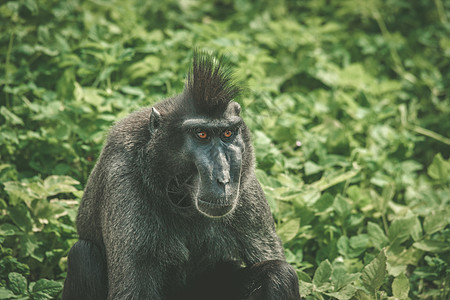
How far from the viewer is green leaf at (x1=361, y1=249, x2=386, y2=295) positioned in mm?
4316

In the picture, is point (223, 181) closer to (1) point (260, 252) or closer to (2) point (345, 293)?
(1) point (260, 252)

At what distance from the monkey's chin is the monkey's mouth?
21 centimetres

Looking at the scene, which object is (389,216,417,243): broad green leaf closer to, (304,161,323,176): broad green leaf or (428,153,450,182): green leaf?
(304,161,323,176): broad green leaf

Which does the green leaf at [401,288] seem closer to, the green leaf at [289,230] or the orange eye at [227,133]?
the green leaf at [289,230]

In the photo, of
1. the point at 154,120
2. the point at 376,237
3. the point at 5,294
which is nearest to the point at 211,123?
the point at 154,120

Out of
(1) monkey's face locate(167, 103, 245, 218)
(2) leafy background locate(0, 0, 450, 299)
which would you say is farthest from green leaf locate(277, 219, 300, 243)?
(1) monkey's face locate(167, 103, 245, 218)

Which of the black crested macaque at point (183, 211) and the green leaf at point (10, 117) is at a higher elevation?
the green leaf at point (10, 117)

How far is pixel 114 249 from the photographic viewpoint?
392cm

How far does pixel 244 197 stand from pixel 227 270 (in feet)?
1.97

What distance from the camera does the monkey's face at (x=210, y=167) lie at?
12.2ft

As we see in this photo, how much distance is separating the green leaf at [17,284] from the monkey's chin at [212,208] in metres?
1.50

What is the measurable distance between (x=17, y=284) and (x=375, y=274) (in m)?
2.65

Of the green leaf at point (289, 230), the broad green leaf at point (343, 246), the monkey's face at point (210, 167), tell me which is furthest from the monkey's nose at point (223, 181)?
the broad green leaf at point (343, 246)

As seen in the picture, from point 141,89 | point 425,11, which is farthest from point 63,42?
point 425,11
